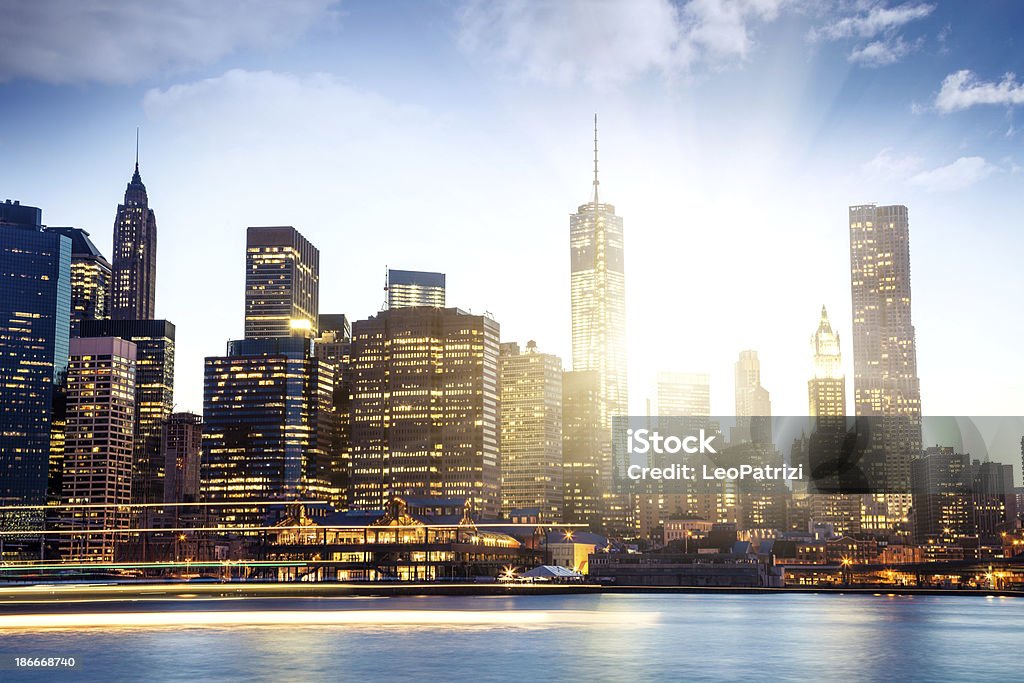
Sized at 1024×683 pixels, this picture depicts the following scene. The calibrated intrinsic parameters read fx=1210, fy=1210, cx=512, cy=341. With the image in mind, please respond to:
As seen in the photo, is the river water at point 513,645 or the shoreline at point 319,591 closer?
the river water at point 513,645

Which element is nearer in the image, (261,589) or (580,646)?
(580,646)

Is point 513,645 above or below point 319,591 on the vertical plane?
above

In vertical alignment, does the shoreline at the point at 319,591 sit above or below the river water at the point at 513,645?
below

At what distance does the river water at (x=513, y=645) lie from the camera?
58.2 metres

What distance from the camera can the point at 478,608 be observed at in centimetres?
11338

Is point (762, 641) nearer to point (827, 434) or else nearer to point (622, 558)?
point (827, 434)

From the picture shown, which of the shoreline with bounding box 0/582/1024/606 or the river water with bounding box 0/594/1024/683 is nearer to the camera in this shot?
the river water with bounding box 0/594/1024/683

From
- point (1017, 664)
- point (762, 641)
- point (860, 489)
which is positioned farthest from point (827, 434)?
point (1017, 664)

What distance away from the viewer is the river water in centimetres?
5825

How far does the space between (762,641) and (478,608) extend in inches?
1584

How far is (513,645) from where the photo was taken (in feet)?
234

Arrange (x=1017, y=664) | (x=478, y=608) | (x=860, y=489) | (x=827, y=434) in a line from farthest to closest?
(x=827, y=434) → (x=478, y=608) → (x=860, y=489) → (x=1017, y=664)

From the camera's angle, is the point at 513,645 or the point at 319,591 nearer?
the point at 513,645

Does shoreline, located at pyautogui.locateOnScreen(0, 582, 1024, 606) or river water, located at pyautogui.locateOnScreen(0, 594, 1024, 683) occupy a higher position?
river water, located at pyautogui.locateOnScreen(0, 594, 1024, 683)
